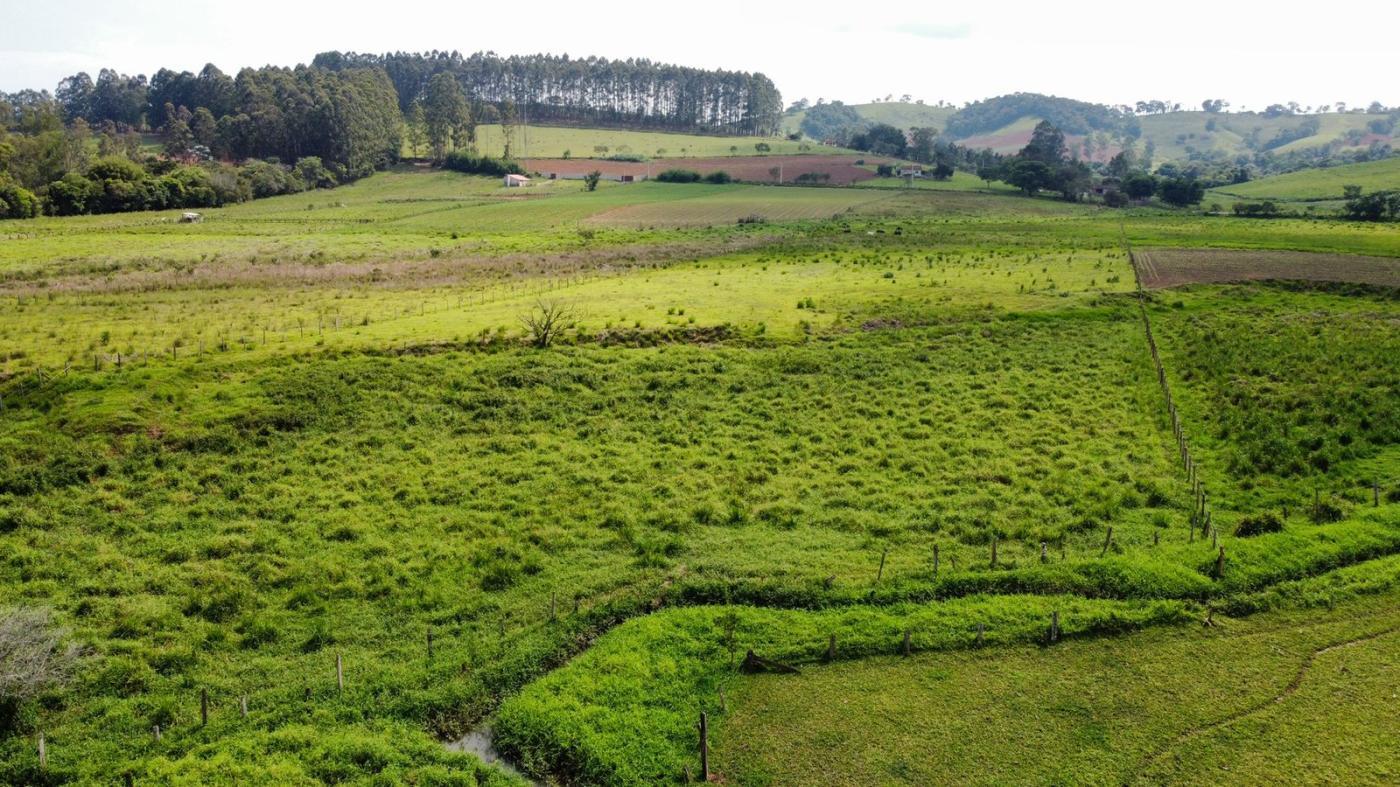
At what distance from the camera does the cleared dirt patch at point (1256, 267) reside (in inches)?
2611

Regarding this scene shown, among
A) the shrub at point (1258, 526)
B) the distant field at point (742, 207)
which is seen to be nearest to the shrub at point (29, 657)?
the shrub at point (1258, 526)

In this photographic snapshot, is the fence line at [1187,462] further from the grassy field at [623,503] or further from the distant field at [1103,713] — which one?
the distant field at [1103,713]

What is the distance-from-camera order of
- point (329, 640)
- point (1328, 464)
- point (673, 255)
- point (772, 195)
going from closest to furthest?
point (329, 640)
point (1328, 464)
point (673, 255)
point (772, 195)

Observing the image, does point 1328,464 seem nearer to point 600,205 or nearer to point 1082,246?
point 1082,246

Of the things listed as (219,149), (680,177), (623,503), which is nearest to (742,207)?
(680,177)

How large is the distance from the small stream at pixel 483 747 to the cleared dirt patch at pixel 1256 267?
6061cm

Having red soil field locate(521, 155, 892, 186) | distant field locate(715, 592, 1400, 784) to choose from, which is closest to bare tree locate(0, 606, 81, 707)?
distant field locate(715, 592, 1400, 784)

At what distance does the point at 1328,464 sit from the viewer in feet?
109

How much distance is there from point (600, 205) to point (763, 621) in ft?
350

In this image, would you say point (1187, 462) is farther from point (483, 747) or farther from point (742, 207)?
point (742, 207)

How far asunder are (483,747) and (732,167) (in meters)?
159

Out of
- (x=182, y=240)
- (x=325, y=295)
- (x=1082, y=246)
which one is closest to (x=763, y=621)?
(x=325, y=295)

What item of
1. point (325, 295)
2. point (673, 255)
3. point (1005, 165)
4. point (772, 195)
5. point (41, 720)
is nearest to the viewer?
point (41, 720)

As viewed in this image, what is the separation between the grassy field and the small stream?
33cm
